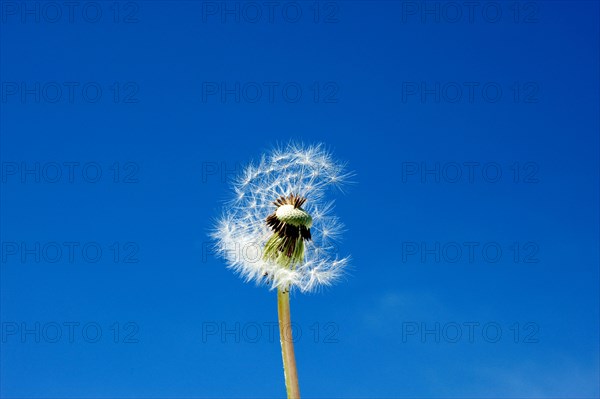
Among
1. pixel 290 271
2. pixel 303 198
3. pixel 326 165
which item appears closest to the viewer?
pixel 290 271

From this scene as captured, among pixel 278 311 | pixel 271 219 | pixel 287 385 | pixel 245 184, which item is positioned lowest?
pixel 287 385

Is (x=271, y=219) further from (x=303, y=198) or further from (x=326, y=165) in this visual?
(x=326, y=165)

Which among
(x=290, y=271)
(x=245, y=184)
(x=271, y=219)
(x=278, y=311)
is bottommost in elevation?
(x=278, y=311)

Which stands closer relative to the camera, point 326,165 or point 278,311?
point 278,311

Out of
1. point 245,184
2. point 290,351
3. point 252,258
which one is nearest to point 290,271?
point 252,258

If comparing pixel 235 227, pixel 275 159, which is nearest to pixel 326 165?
pixel 275 159

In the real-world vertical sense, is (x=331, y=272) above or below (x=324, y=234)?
below

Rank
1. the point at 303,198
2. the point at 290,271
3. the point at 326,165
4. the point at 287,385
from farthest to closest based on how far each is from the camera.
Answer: the point at 326,165
the point at 303,198
the point at 290,271
the point at 287,385

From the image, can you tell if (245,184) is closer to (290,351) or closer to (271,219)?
(271,219)

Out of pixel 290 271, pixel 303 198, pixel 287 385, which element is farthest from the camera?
pixel 303 198
